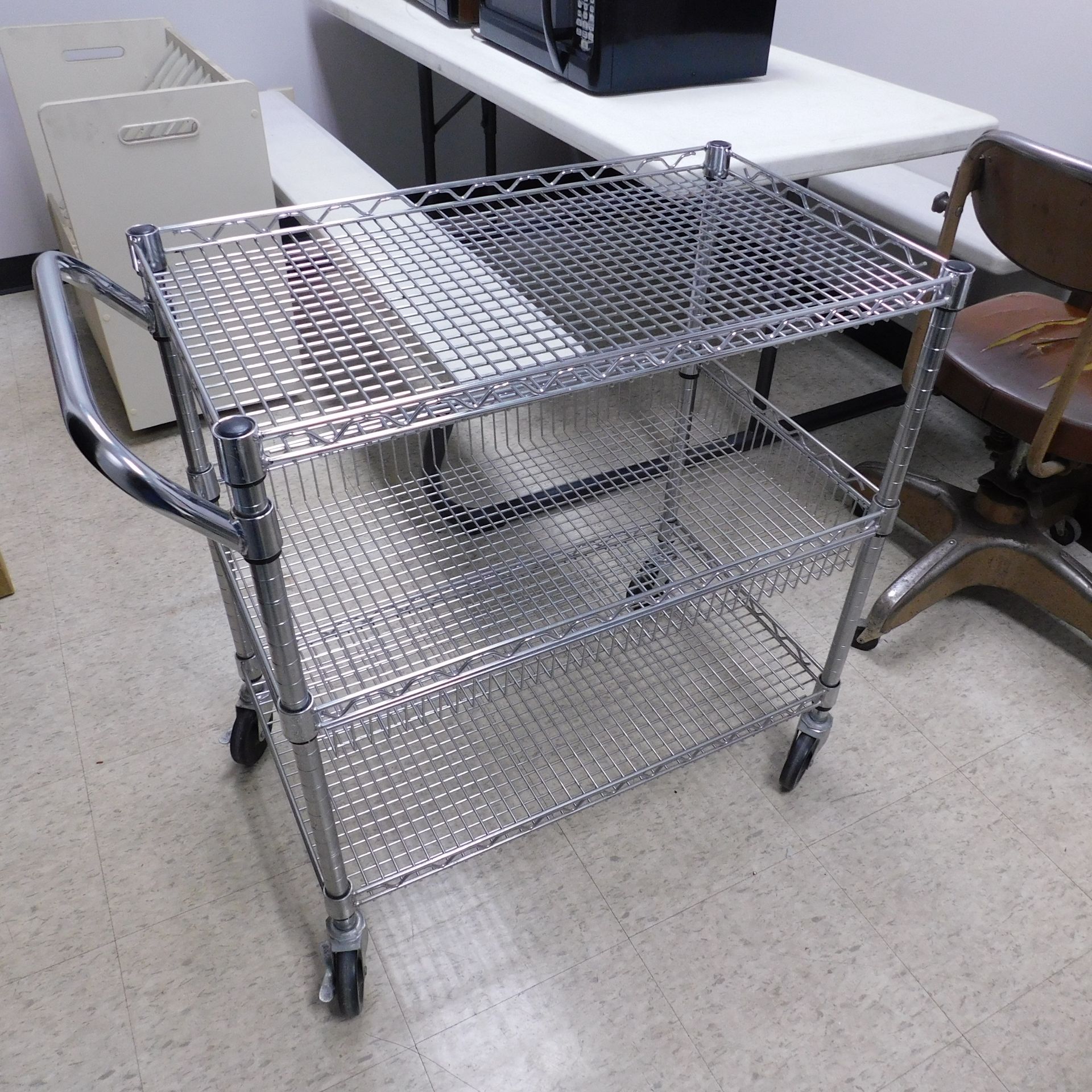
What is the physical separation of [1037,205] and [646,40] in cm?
72

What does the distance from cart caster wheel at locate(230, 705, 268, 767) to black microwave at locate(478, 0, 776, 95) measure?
1.23m

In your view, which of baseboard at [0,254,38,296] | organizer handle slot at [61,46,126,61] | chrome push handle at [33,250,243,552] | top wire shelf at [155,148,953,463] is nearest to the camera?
chrome push handle at [33,250,243,552]

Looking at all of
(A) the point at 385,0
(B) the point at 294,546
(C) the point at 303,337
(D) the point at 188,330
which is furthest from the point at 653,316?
(A) the point at 385,0

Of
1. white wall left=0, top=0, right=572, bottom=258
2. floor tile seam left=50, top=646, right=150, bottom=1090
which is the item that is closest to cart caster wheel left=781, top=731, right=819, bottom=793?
floor tile seam left=50, top=646, right=150, bottom=1090

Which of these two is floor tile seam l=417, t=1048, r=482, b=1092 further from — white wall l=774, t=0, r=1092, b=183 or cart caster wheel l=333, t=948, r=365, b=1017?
white wall l=774, t=0, r=1092, b=183

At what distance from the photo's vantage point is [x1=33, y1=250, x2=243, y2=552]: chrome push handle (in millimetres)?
703

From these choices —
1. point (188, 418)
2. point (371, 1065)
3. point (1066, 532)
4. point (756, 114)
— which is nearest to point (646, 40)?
point (756, 114)

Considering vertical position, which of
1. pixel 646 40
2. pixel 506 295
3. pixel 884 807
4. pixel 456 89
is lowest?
pixel 884 807

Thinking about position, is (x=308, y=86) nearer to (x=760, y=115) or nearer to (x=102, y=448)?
(x=760, y=115)

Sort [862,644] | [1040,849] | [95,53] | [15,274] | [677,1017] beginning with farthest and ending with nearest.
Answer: [15,274], [95,53], [862,644], [1040,849], [677,1017]

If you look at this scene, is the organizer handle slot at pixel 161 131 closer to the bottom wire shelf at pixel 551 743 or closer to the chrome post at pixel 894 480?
the bottom wire shelf at pixel 551 743

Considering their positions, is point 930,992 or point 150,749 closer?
point 930,992

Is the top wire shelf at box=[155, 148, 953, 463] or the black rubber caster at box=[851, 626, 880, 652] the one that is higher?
the top wire shelf at box=[155, 148, 953, 463]

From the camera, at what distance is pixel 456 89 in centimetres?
292
